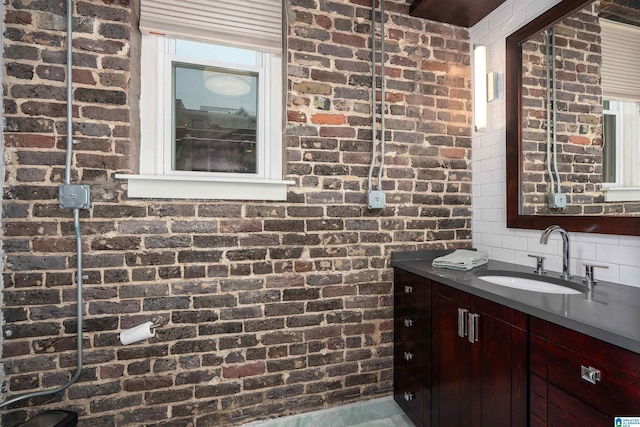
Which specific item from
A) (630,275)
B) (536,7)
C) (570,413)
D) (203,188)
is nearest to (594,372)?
(570,413)

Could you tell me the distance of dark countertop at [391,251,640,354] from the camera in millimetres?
891

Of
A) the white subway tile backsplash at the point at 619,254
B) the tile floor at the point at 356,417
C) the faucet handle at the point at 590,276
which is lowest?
the tile floor at the point at 356,417

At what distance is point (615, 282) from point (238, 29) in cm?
242

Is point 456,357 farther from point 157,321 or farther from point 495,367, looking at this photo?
point 157,321

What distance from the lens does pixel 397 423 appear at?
200 cm

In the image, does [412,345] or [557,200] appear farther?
[412,345]

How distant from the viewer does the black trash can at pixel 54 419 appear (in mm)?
1409

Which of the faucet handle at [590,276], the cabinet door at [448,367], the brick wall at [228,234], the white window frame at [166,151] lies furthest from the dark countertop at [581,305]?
the white window frame at [166,151]

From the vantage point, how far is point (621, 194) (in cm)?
140

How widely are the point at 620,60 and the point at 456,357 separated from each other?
157 cm

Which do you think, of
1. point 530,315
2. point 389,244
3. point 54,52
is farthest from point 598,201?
point 54,52

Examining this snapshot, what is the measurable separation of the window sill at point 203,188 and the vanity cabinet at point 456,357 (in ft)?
3.27

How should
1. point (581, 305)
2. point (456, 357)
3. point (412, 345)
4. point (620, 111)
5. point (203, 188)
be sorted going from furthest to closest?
point (412, 345)
point (203, 188)
point (456, 357)
point (620, 111)
point (581, 305)

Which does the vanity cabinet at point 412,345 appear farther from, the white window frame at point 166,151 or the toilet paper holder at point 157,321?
the toilet paper holder at point 157,321
